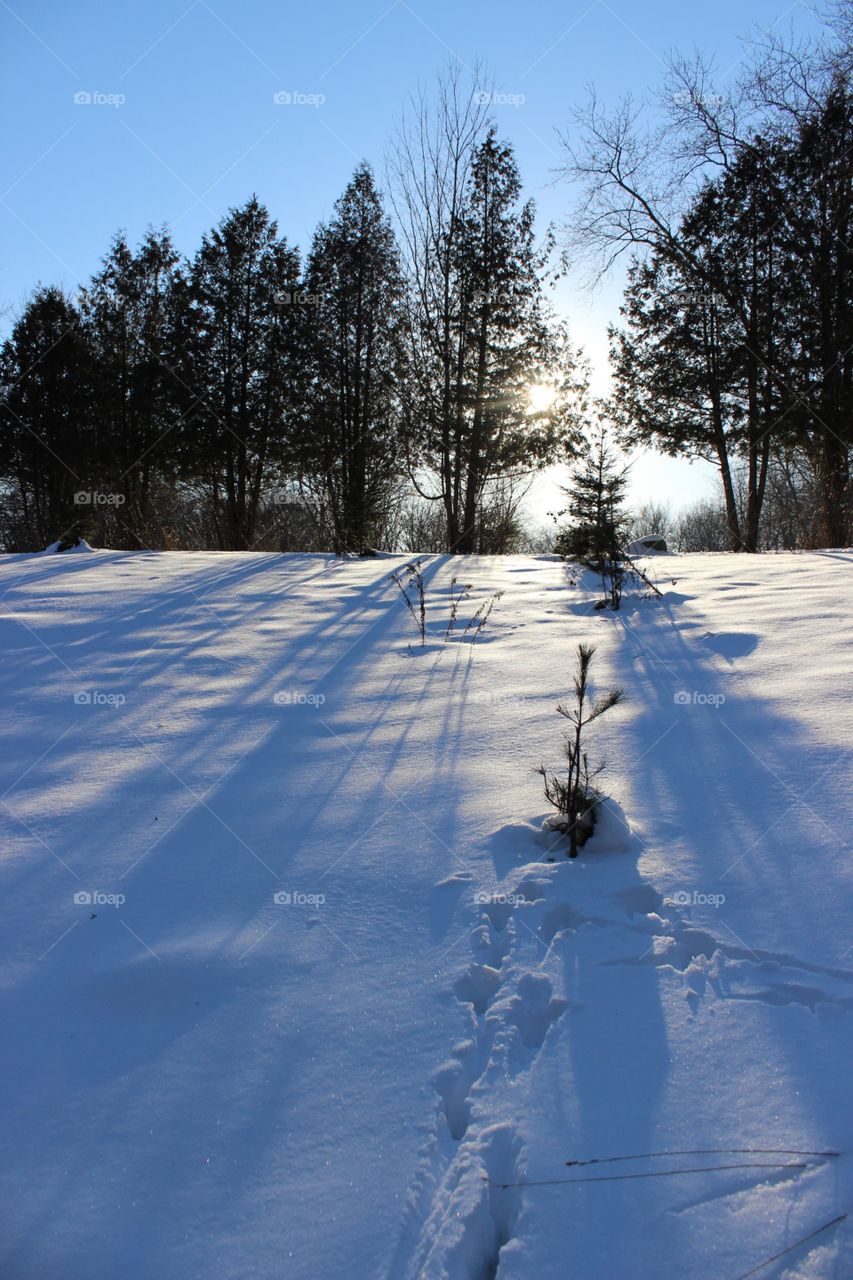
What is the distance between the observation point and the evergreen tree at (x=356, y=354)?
1731 cm

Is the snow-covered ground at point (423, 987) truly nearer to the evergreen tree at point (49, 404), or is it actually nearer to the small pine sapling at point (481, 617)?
the small pine sapling at point (481, 617)

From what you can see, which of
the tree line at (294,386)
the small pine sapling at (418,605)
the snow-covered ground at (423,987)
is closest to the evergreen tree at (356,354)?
the tree line at (294,386)

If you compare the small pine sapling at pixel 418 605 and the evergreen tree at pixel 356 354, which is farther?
the evergreen tree at pixel 356 354

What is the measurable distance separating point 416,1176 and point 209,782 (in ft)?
6.13

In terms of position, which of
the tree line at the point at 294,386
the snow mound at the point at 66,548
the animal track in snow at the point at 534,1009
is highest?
the tree line at the point at 294,386

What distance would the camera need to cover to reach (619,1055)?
1.62m

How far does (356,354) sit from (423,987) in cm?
1788

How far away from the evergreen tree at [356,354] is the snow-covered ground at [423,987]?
1433 centimetres

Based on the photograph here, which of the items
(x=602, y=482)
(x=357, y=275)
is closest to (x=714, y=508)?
(x=357, y=275)

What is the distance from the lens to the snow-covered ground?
1.31 metres

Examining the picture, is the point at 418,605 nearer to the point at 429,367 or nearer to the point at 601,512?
the point at 601,512

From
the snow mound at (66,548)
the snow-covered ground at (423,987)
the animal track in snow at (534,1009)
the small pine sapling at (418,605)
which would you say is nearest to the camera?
the snow-covered ground at (423,987)

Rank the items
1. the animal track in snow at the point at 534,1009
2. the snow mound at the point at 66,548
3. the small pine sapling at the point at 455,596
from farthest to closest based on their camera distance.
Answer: the snow mound at the point at 66,548 → the small pine sapling at the point at 455,596 → the animal track in snow at the point at 534,1009

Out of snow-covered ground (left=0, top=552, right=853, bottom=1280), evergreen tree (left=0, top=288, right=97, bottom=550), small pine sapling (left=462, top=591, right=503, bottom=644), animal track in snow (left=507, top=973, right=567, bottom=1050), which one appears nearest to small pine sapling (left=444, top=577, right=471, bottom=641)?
small pine sapling (left=462, top=591, right=503, bottom=644)
